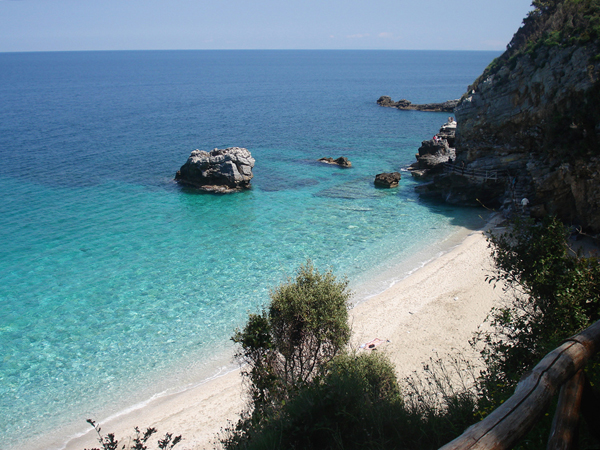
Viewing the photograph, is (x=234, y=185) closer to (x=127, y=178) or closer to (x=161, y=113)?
(x=127, y=178)

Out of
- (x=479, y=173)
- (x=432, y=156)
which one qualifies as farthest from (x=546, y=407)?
(x=432, y=156)

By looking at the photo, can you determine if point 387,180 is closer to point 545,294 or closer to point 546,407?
point 545,294

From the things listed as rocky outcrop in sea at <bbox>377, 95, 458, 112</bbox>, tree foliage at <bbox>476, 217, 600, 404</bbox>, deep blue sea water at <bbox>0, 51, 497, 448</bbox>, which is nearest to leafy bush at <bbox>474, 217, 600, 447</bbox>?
tree foliage at <bbox>476, 217, 600, 404</bbox>

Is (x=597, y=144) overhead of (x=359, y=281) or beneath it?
overhead

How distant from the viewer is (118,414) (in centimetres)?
1598

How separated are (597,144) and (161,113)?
3032 inches

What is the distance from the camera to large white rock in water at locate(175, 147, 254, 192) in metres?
41.8

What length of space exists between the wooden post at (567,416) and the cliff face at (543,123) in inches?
980

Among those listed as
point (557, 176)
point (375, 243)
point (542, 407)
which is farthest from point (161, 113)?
point (542, 407)

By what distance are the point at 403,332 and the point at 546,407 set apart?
16572mm

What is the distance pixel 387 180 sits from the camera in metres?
41.3

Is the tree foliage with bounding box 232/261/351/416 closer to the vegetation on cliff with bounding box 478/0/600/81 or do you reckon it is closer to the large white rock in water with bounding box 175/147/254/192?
the vegetation on cliff with bounding box 478/0/600/81

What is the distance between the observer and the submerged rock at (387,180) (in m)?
41.2

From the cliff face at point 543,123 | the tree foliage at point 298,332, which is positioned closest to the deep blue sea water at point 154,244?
the cliff face at point 543,123
